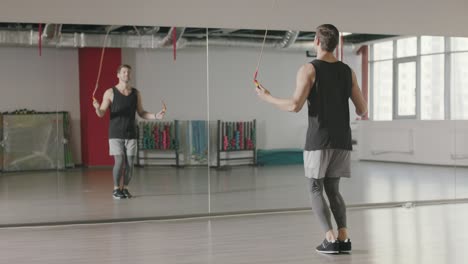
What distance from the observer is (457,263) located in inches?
127

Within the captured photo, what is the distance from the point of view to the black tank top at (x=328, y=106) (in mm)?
3410

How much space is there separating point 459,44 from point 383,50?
3.33 feet

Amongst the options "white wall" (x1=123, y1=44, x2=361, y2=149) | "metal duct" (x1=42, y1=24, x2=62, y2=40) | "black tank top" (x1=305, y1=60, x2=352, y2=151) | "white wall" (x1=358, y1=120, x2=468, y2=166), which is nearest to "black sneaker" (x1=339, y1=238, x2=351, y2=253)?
"black tank top" (x1=305, y1=60, x2=352, y2=151)

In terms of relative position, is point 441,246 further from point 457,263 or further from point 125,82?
point 125,82

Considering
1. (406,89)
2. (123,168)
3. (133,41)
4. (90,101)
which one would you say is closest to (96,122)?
(90,101)

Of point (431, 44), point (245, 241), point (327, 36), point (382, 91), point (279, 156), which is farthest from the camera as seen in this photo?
point (431, 44)

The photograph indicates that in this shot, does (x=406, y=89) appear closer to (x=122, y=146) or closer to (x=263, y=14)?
(x=263, y=14)

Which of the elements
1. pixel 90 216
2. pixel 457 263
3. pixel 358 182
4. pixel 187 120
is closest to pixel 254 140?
pixel 187 120

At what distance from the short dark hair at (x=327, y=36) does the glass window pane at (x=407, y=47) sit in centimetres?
267

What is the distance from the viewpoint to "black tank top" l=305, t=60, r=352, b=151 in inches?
134

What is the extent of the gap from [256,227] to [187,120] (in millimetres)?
1488

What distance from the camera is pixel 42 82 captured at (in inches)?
204

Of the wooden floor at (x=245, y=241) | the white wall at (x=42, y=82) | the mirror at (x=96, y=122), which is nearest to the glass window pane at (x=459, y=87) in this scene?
the wooden floor at (x=245, y=241)

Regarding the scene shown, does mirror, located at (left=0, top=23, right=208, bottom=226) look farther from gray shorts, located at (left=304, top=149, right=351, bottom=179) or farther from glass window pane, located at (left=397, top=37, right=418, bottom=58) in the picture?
glass window pane, located at (left=397, top=37, right=418, bottom=58)
